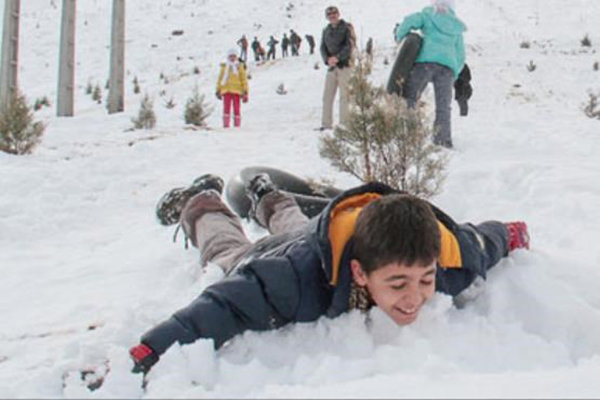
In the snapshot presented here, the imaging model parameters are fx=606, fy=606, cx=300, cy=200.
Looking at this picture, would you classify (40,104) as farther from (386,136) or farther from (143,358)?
(143,358)

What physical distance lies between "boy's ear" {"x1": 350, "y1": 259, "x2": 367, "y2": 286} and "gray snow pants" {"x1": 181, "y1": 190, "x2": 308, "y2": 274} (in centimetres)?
69

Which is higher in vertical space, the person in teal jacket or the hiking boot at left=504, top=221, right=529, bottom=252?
the person in teal jacket

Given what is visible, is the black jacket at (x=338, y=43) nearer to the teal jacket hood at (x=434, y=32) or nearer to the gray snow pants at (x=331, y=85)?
the gray snow pants at (x=331, y=85)

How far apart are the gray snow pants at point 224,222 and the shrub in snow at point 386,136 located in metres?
0.72

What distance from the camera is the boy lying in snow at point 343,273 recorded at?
169 cm

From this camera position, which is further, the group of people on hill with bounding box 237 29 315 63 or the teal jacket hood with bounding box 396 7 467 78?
the group of people on hill with bounding box 237 29 315 63

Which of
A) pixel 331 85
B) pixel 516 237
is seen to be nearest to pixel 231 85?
pixel 331 85

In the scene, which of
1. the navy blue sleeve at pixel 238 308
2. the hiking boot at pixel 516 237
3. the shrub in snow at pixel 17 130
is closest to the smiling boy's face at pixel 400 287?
the navy blue sleeve at pixel 238 308

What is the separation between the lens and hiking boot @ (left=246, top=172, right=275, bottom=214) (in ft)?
10.2

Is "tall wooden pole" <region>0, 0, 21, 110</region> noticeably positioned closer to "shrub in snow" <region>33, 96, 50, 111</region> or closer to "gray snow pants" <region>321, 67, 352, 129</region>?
"shrub in snow" <region>33, 96, 50, 111</region>

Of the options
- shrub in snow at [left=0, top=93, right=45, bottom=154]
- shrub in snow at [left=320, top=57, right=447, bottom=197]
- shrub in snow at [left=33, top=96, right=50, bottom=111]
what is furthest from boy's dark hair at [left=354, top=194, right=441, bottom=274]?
shrub in snow at [left=33, top=96, right=50, bottom=111]

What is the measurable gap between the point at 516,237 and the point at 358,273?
0.93m

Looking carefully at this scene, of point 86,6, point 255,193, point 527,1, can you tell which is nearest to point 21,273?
point 255,193

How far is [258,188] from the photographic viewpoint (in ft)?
10.4
